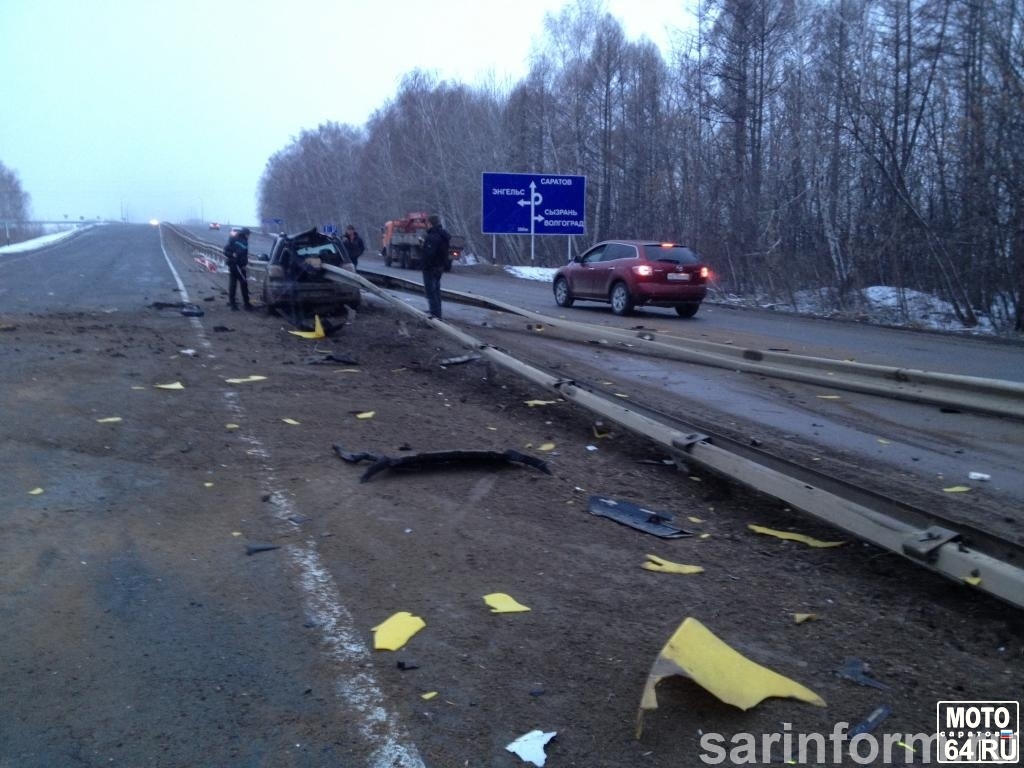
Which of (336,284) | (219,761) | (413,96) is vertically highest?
(413,96)

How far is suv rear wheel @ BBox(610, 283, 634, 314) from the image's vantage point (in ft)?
67.0

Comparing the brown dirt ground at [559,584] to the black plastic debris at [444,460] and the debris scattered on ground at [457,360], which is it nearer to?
the black plastic debris at [444,460]

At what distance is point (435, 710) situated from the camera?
3465 millimetres

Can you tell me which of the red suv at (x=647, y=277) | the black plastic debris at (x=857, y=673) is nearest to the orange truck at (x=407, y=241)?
the red suv at (x=647, y=277)

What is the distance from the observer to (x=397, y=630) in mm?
4145

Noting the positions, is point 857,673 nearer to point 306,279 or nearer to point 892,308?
point 306,279

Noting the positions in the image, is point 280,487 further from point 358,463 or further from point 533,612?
point 533,612

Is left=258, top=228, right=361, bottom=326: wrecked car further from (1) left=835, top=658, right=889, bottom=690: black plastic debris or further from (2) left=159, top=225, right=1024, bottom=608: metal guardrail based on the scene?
(1) left=835, top=658, right=889, bottom=690: black plastic debris

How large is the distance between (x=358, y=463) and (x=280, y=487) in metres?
0.80

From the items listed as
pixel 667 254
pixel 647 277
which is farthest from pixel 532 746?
pixel 667 254

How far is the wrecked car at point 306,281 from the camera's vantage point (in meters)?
15.8

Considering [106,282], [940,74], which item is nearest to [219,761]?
[940,74]

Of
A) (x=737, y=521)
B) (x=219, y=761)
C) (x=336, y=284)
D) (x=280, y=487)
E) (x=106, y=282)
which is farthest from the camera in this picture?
(x=106, y=282)

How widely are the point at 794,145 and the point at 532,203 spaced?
1058 cm
